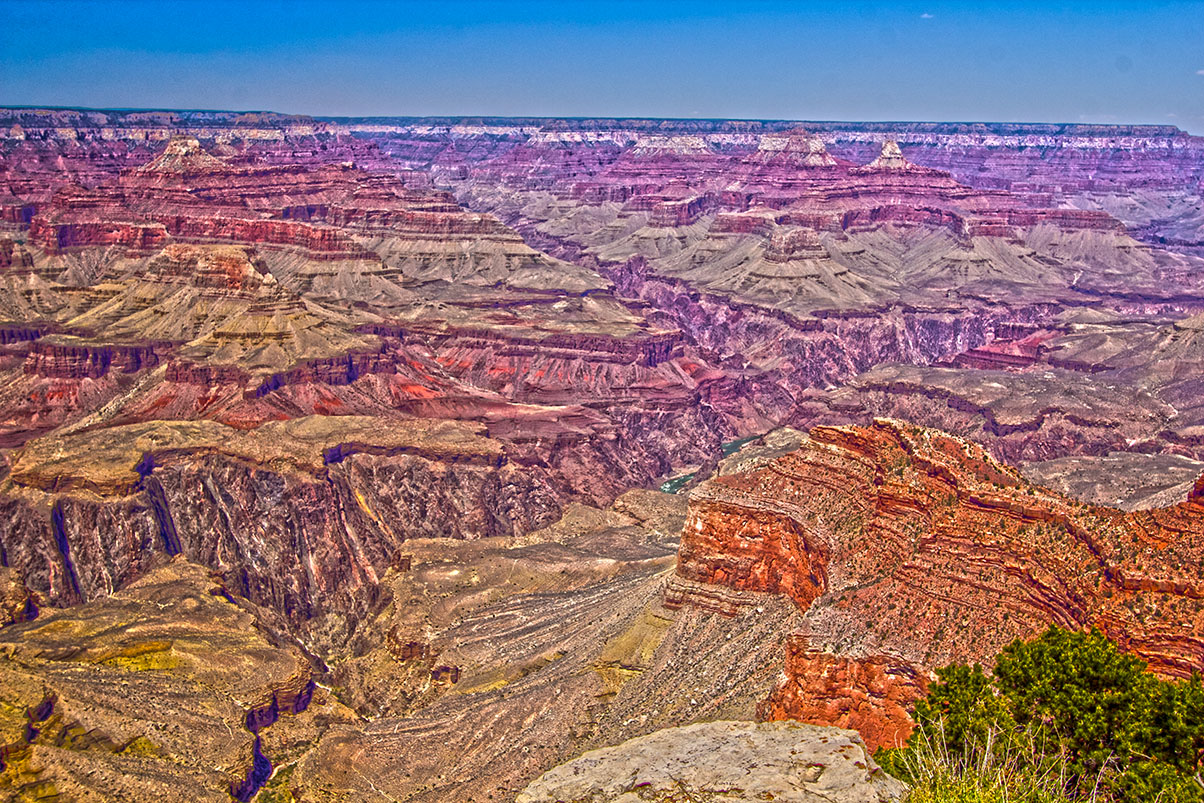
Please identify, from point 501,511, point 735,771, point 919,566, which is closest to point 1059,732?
point 735,771

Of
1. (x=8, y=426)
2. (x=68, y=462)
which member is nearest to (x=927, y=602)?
(x=68, y=462)

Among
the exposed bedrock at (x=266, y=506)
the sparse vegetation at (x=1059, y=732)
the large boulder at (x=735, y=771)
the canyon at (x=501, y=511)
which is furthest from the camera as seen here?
the exposed bedrock at (x=266, y=506)

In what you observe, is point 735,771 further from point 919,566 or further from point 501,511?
point 501,511

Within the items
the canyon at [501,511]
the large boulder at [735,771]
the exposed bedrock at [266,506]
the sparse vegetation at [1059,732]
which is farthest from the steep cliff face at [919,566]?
the exposed bedrock at [266,506]

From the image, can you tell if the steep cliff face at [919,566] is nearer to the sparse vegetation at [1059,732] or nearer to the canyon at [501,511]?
the canyon at [501,511]

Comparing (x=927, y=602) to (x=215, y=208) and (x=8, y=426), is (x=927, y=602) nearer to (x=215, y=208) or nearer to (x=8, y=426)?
(x=8, y=426)

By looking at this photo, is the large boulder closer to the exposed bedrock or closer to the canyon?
the canyon
